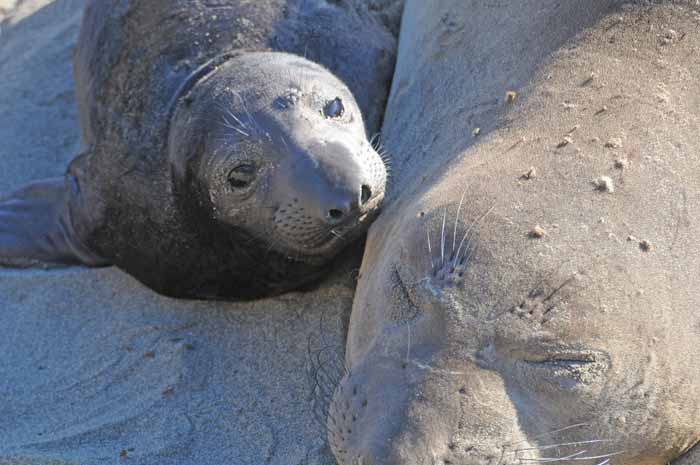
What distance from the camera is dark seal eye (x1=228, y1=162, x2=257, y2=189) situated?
12.4 ft

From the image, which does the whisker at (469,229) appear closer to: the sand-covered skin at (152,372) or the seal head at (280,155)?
the seal head at (280,155)

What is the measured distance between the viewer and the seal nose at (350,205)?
3334 mm

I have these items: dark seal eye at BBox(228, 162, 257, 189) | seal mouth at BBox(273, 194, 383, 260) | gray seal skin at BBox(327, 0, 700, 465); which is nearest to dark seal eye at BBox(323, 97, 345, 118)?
dark seal eye at BBox(228, 162, 257, 189)

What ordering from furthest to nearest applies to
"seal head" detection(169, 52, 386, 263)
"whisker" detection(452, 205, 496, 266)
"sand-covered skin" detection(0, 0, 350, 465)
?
"seal head" detection(169, 52, 386, 263)
"sand-covered skin" detection(0, 0, 350, 465)
"whisker" detection(452, 205, 496, 266)

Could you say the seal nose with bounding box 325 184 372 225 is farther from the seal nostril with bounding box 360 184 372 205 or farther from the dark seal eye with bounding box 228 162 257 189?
the dark seal eye with bounding box 228 162 257 189

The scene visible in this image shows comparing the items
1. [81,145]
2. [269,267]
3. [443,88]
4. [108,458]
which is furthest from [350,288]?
[81,145]

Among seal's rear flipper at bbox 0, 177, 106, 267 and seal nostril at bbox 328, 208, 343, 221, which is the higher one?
seal nostril at bbox 328, 208, 343, 221

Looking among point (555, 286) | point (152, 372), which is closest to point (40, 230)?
point (152, 372)

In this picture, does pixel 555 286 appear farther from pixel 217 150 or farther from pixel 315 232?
pixel 217 150

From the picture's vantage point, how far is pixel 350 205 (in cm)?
334

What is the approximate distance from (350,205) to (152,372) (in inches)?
41.9

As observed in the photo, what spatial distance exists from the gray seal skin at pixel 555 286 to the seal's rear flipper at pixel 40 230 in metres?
2.04

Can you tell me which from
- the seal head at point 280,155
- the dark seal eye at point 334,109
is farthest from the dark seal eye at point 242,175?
the dark seal eye at point 334,109

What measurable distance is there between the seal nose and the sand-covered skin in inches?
18.2
